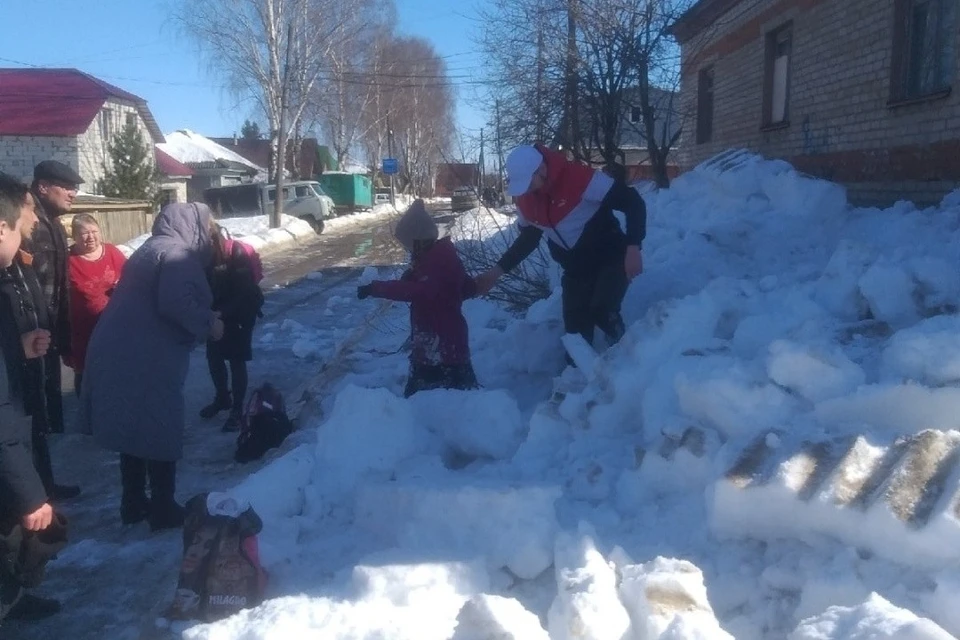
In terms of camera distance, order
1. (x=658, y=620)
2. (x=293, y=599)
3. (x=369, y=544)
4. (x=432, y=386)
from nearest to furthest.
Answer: (x=658, y=620) < (x=293, y=599) < (x=369, y=544) < (x=432, y=386)

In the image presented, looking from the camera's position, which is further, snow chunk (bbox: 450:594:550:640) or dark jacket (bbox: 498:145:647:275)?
dark jacket (bbox: 498:145:647:275)

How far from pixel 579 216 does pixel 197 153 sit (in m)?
55.1

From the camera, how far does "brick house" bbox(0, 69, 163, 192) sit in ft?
102

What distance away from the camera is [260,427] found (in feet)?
18.2

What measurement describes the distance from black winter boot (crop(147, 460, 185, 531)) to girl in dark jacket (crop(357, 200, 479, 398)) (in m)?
→ 1.34

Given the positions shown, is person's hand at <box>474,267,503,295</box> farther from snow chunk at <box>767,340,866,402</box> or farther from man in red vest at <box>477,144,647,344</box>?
snow chunk at <box>767,340,866,402</box>

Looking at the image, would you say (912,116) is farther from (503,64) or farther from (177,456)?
(503,64)

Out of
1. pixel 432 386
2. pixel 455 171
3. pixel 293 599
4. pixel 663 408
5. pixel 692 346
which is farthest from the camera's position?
pixel 455 171

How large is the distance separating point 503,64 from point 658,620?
1234 cm

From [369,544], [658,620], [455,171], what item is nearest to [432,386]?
[369,544]

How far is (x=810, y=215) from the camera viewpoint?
666 cm

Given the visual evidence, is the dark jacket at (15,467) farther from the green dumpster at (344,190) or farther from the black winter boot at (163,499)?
the green dumpster at (344,190)

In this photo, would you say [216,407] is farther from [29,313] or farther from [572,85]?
[572,85]

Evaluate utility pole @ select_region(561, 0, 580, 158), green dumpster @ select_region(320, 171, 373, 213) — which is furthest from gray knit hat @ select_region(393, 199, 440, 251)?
green dumpster @ select_region(320, 171, 373, 213)
